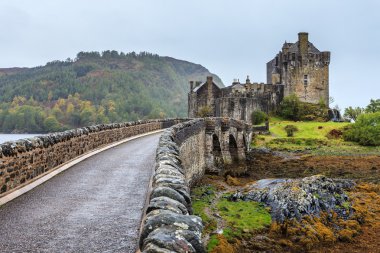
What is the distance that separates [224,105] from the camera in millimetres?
64500

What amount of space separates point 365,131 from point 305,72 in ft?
60.2

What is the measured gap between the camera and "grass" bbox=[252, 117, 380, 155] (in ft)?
167

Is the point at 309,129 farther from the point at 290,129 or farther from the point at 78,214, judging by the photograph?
the point at 78,214

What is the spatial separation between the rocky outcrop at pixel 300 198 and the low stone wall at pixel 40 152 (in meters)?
8.56

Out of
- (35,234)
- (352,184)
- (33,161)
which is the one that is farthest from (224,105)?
(35,234)

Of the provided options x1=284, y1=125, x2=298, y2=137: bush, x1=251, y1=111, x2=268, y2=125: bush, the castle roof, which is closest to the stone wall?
x1=284, y1=125, x2=298, y2=137: bush

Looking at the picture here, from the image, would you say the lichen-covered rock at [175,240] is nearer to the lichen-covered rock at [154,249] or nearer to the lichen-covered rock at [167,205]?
the lichen-covered rock at [154,249]

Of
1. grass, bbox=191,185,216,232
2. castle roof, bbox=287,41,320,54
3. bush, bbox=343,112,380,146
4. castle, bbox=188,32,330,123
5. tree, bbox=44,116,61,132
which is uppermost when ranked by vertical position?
castle roof, bbox=287,41,320,54

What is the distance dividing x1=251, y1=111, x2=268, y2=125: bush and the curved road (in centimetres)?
4956

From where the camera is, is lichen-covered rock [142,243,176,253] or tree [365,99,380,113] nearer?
lichen-covered rock [142,243,176,253]

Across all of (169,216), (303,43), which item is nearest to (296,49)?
(303,43)

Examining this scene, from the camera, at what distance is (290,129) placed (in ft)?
185

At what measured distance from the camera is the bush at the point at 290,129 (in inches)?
2208

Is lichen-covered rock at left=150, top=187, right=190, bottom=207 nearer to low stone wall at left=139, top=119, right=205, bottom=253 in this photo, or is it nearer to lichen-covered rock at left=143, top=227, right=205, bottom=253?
low stone wall at left=139, top=119, right=205, bottom=253
